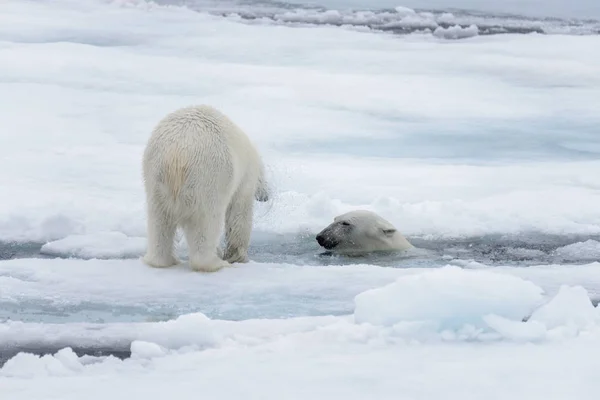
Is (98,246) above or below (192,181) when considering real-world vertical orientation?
below

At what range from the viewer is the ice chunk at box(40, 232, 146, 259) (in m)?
5.29

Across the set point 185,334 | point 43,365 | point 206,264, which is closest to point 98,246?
point 206,264

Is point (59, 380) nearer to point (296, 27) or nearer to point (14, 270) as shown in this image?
point (14, 270)

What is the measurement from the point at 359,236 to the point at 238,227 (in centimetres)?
86

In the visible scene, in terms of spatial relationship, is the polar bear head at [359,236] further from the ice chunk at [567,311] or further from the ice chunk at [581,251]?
the ice chunk at [567,311]

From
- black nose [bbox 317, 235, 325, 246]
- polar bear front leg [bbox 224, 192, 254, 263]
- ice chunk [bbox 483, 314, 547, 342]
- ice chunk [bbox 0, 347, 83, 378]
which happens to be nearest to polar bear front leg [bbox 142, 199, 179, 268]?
polar bear front leg [bbox 224, 192, 254, 263]

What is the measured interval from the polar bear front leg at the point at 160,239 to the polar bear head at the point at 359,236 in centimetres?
106

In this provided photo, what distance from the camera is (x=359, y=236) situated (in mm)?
5730

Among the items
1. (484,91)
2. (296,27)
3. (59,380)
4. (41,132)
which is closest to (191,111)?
(59,380)

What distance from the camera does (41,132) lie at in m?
8.95

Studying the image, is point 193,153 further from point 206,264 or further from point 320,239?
point 320,239

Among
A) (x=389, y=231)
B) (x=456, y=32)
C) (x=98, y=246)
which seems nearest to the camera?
(x=98, y=246)

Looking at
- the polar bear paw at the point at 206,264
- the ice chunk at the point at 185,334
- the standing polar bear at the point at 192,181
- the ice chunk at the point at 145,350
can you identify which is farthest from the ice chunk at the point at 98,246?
the ice chunk at the point at 145,350

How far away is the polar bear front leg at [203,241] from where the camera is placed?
4684 millimetres
